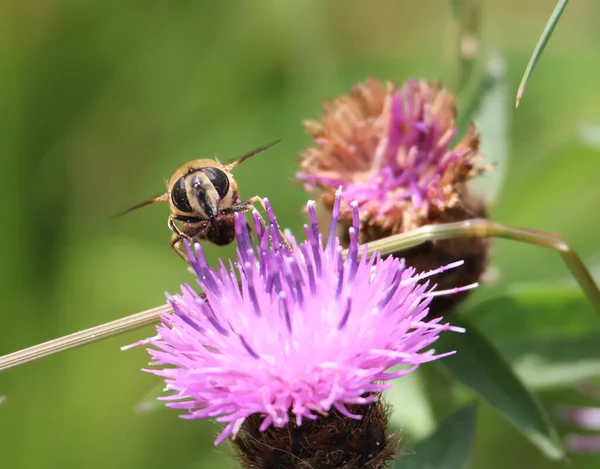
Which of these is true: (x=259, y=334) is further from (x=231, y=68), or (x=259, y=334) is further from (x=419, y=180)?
(x=231, y=68)

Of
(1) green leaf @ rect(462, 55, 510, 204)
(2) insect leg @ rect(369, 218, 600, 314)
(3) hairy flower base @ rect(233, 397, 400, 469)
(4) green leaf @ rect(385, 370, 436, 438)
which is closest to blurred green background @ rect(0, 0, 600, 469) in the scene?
(1) green leaf @ rect(462, 55, 510, 204)

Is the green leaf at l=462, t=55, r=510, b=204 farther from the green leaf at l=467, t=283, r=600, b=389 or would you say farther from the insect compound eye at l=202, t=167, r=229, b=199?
the insect compound eye at l=202, t=167, r=229, b=199

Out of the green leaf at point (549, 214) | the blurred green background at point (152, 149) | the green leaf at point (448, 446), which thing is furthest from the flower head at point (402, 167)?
the green leaf at point (549, 214)

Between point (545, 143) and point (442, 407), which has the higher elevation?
point (545, 143)

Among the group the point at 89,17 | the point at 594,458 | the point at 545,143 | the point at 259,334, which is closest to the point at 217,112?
the point at 89,17

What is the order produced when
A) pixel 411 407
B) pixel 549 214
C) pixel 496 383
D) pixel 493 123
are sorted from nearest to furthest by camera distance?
pixel 496 383
pixel 411 407
pixel 493 123
pixel 549 214

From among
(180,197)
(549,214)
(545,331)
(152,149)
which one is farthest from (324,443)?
(152,149)

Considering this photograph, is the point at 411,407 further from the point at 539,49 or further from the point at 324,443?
the point at 539,49
